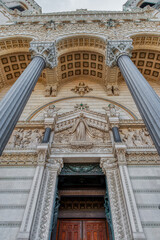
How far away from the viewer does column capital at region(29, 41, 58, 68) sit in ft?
31.3

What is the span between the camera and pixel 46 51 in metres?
9.82

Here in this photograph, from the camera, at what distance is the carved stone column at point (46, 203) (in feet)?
15.8

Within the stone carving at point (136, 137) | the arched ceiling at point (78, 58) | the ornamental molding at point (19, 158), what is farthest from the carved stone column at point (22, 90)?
the stone carving at point (136, 137)

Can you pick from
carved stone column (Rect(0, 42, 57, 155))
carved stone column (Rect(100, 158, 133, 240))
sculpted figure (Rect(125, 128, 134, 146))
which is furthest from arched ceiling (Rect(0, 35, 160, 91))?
carved stone column (Rect(100, 158, 133, 240))

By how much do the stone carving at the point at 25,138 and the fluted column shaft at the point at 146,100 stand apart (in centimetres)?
495

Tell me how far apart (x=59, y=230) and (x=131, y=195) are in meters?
3.33

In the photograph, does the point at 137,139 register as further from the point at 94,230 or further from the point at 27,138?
the point at 27,138

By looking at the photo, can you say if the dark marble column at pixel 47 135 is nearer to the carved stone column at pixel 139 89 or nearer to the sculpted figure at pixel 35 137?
the sculpted figure at pixel 35 137

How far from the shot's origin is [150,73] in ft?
43.3

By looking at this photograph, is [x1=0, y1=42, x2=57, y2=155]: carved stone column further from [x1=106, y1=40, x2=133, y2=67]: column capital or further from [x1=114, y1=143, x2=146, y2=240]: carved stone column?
[x1=114, y1=143, x2=146, y2=240]: carved stone column

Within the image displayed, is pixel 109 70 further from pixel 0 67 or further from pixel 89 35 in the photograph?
pixel 0 67

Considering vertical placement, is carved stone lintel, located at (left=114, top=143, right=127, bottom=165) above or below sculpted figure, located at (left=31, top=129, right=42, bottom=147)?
below

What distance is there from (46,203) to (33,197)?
49cm

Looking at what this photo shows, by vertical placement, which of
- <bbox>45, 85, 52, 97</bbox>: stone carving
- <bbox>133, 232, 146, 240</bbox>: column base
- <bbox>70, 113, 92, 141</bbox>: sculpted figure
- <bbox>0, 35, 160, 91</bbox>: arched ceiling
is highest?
<bbox>0, 35, 160, 91</bbox>: arched ceiling
